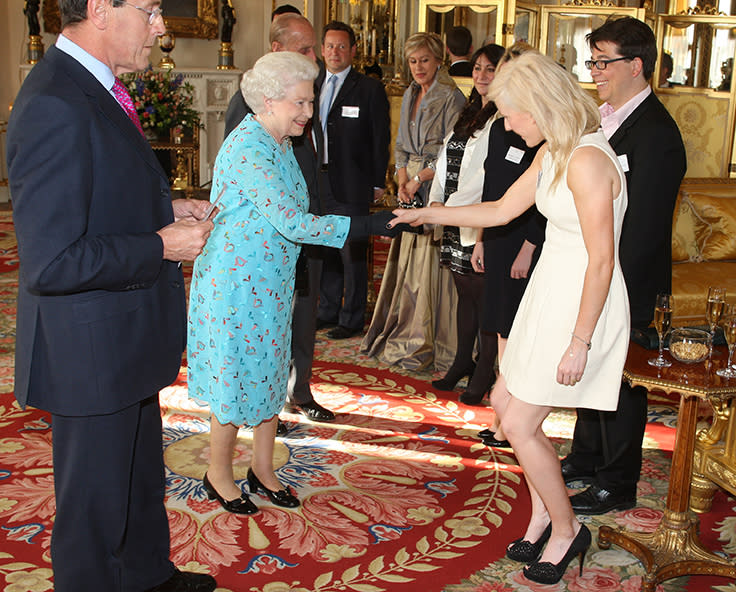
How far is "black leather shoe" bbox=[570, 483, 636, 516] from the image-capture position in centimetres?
318

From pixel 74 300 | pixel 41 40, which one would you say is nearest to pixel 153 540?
pixel 74 300

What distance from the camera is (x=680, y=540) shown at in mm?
2715

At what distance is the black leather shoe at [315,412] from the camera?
406cm

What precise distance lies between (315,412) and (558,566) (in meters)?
1.69

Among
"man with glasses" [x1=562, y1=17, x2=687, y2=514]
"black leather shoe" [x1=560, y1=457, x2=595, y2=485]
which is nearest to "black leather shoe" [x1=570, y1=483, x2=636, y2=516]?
"man with glasses" [x1=562, y1=17, x2=687, y2=514]

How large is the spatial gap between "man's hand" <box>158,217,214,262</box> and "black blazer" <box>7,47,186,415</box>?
30 millimetres

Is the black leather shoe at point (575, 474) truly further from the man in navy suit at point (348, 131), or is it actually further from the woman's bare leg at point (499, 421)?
the man in navy suit at point (348, 131)

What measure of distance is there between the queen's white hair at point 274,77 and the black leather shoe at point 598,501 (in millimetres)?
1950

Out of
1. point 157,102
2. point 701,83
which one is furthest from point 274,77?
point 701,83

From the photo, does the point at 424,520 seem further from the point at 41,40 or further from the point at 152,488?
the point at 41,40

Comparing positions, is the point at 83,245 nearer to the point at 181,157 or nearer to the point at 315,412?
the point at 315,412

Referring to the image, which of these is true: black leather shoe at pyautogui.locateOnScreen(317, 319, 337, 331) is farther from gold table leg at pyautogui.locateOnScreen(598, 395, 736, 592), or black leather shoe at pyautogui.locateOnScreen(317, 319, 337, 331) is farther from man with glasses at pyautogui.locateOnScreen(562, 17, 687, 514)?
gold table leg at pyautogui.locateOnScreen(598, 395, 736, 592)

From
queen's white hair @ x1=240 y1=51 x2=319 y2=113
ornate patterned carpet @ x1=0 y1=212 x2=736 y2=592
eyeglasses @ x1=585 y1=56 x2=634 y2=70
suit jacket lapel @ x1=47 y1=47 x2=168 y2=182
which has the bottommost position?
ornate patterned carpet @ x1=0 y1=212 x2=736 y2=592

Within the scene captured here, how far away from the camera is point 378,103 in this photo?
5.35 meters
